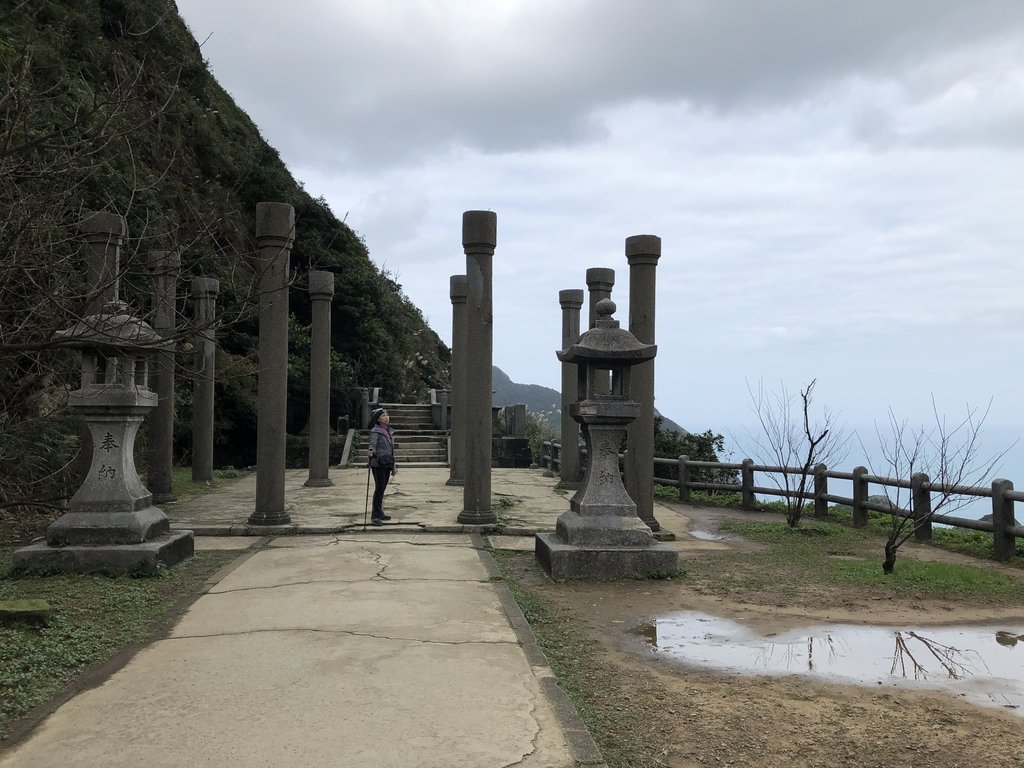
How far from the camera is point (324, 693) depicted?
4.10m

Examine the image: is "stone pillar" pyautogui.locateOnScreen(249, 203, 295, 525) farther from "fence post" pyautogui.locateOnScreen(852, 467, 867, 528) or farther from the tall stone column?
"fence post" pyautogui.locateOnScreen(852, 467, 867, 528)

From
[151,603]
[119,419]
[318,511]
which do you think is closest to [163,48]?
[318,511]

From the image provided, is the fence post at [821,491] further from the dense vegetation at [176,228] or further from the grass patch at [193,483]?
the grass patch at [193,483]

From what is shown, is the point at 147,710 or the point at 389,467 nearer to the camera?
the point at 147,710

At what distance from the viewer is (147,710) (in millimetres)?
3893

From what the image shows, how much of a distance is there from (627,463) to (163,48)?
22.3m

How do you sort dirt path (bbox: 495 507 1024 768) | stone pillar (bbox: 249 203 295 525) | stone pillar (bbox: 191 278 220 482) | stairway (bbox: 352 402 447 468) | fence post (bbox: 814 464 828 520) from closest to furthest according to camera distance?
dirt path (bbox: 495 507 1024 768)
stone pillar (bbox: 249 203 295 525)
fence post (bbox: 814 464 828 520)
stone pillar (bbox: 191 278 220 482)
stairway (bbox: 352 402 447 468)

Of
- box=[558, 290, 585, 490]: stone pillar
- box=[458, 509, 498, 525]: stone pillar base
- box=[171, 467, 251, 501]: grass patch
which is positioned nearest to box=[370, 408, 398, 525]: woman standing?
box=[458, 509, 498, 525]: stone pillar base

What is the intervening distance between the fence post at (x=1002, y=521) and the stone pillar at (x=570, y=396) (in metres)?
7.11

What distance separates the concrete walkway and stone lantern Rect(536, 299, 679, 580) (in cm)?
87

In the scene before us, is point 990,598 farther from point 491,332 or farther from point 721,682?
point 491,332

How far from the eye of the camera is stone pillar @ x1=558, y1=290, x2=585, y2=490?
48.9 ft

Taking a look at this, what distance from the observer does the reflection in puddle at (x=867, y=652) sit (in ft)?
15.4

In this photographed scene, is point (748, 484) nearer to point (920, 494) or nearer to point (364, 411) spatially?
point (920, 494)
